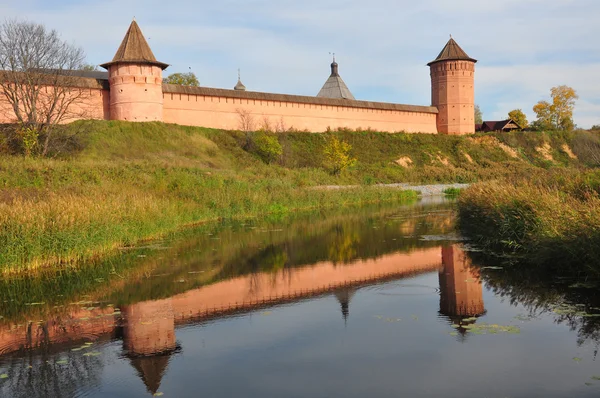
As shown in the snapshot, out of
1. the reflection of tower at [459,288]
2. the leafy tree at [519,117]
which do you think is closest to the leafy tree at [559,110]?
the leafy tree at [519,117]

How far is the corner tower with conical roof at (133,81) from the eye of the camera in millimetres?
25906

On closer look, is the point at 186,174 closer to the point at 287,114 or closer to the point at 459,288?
the point at 459,288

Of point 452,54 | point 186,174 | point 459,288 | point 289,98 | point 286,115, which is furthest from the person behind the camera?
point 452,54

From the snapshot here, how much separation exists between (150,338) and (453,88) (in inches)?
1427

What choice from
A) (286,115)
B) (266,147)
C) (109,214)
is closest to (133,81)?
(266,147)

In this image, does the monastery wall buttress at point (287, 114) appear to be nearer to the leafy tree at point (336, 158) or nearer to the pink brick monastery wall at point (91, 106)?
the pink brick monastery wall at point (91, 106)

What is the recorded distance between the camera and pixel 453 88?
1519 inches

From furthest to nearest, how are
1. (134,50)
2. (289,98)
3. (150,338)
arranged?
(289,98)
(134,50)
(150,338)

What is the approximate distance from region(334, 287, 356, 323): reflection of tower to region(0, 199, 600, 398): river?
22 millimetres

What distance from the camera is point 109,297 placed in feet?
22.9

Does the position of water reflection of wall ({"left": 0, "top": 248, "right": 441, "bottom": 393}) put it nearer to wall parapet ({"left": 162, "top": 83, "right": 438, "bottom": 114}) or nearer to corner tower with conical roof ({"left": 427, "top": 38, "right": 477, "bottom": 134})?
wall parapet ({"left": 162, "top": 83, "right": 438, "bottom": 114})

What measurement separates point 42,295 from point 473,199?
8.01 metres

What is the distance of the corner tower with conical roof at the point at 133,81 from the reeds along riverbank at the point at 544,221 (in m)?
18.0

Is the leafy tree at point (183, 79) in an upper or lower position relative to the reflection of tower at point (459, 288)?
upper
